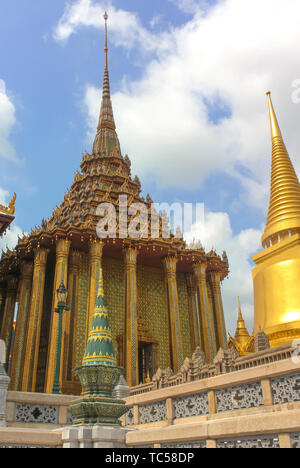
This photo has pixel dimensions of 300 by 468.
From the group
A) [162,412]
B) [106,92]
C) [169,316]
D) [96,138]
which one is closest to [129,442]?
[162,412]

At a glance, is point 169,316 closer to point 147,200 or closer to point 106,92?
point 147,200

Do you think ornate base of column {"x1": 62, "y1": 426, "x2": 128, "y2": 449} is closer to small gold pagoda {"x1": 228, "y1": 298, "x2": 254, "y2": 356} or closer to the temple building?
the temple building

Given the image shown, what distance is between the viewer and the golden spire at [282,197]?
23106 millimetres

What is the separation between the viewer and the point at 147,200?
3212cm

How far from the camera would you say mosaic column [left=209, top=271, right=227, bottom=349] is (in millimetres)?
28188

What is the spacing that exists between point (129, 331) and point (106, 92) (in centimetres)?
2457

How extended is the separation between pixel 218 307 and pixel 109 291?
7.77 m

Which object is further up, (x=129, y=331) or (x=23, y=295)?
(x=23, y=295)

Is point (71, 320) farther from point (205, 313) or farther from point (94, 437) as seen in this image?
point (94, 437)

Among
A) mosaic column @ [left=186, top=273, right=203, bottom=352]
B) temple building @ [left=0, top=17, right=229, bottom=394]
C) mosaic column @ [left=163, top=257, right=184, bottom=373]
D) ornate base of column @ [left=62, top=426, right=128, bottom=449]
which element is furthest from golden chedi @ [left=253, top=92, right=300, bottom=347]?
ornate base of column @ [left=62, top=426, right=128, bottom=449]

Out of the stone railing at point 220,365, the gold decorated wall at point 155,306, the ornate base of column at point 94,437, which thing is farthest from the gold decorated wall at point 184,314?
the ornate base of column at point 94,437

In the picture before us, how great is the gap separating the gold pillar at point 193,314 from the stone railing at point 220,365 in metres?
13.3

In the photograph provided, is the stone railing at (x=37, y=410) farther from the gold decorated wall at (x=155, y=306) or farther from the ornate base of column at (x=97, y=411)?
the gold decorated wall at (x=155, y=306)

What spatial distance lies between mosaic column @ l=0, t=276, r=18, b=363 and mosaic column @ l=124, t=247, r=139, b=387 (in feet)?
31.4
